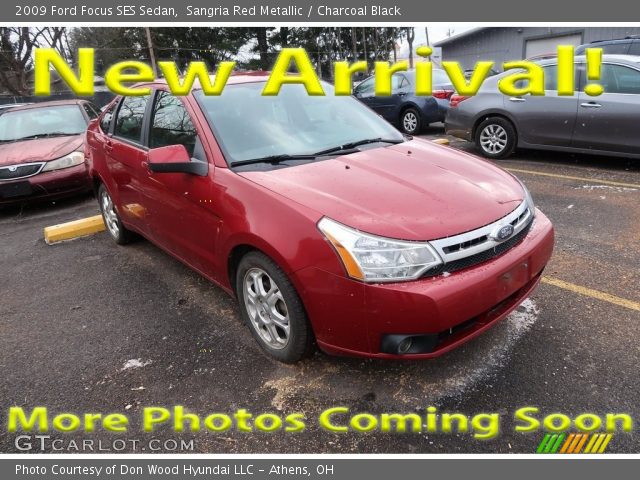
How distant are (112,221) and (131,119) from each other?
1249 millimetres

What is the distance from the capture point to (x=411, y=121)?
31.7 feet

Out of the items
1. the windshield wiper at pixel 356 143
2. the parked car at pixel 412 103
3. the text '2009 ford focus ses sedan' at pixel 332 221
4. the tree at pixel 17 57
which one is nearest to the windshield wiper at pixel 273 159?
the text '2009 ford focus ses sedan' at pixel 332 221

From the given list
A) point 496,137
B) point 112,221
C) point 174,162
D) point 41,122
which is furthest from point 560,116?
point 41,122

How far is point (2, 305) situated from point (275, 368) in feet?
8.01

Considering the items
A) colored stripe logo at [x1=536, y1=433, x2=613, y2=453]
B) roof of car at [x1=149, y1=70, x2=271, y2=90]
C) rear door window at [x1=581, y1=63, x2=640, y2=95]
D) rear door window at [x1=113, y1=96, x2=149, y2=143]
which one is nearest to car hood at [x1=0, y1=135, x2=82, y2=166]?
rear door window at [x1=113, y1=96, x2=149, y2=143]

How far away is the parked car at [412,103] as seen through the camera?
9.32 meters

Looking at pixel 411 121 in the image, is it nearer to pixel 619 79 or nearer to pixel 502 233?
pixel 619 79

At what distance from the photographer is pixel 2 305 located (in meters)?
3.63

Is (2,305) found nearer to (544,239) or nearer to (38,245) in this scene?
(38,245)

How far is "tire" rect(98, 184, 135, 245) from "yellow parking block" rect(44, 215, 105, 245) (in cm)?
38

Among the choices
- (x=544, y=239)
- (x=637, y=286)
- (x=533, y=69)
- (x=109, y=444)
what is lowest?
(x=109, y=444)

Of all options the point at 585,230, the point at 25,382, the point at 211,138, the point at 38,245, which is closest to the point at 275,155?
the point at 211,138

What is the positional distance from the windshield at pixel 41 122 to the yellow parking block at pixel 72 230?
2.41 m

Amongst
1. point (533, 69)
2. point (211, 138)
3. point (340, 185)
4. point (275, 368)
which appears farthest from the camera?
point (533, 69)
